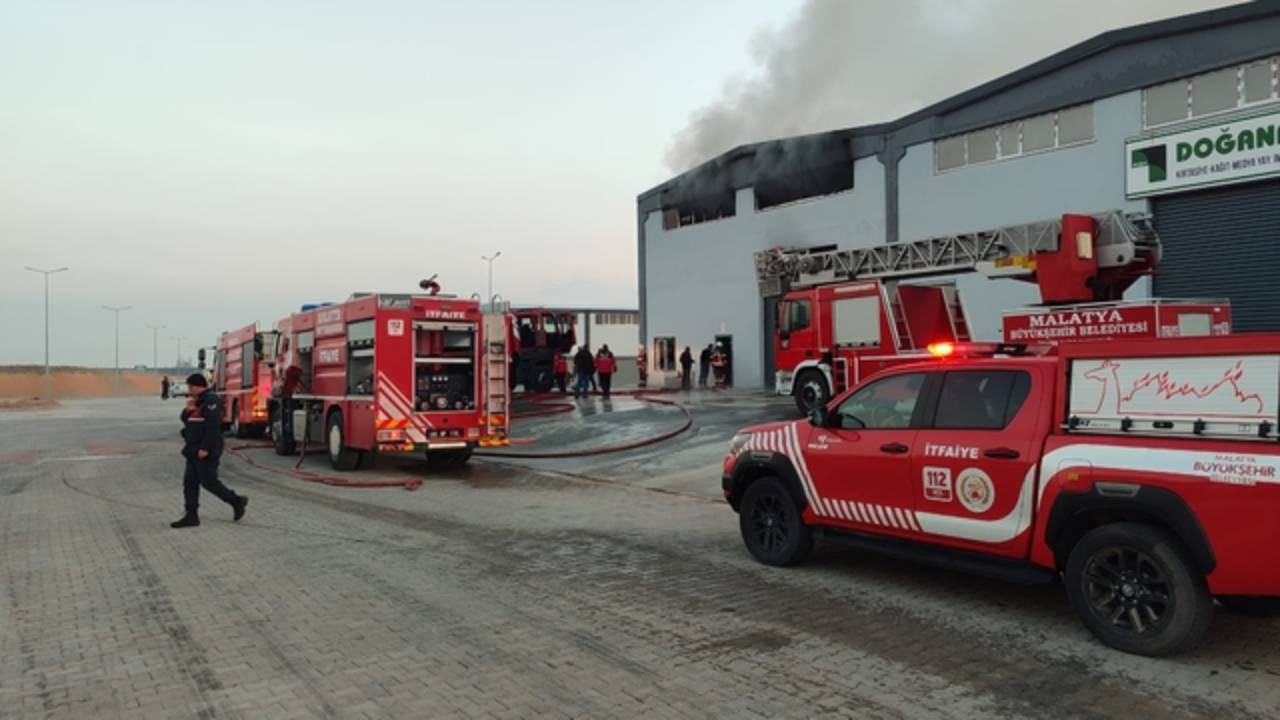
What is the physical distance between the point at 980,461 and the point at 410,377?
953cm

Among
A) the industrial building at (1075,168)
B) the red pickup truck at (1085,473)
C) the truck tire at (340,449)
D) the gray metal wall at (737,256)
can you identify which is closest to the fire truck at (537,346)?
the industrial building at (1075,168)

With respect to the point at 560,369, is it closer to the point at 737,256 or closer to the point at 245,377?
the point at 737,256

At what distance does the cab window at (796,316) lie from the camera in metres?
17.0

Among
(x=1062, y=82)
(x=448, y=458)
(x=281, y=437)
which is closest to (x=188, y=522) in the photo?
(x=448, y=458)

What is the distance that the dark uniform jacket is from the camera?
29.1 ft

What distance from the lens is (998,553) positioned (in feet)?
17.6

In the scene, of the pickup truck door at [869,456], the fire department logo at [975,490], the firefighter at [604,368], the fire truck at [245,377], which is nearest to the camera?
the fire department logo at [975,490]

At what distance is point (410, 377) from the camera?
12.9 meters

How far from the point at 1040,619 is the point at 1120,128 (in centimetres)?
1967

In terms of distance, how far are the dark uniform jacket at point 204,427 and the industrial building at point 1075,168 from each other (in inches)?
814

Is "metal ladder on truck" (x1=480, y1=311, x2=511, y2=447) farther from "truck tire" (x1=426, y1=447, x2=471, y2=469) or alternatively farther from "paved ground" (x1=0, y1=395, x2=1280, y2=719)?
"paved ground" (x1=0, y1=395, x2=1280, y2=719)

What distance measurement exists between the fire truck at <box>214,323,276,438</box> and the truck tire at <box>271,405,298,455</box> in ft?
4.00

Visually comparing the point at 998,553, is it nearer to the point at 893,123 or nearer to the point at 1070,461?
the point at 1070,461

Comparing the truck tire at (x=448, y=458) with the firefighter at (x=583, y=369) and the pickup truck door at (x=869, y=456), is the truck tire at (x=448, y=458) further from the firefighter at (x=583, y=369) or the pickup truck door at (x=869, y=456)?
the firefighter at (x=583, y=369)
